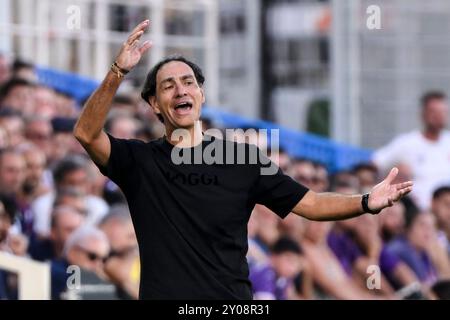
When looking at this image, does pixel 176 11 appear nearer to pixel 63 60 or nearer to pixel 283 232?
pixel 63 60

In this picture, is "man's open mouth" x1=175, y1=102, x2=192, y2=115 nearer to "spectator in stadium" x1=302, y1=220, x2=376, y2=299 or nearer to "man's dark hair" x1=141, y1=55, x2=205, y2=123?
"man's dark hair" x1=141, y1=55, x2=205, y2=123

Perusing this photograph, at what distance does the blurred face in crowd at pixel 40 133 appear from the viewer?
951 cm

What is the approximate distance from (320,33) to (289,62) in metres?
0.38

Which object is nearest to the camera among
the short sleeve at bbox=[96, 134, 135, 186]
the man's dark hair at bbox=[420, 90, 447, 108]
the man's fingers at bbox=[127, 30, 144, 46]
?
the man's fingers at bbox=[127, 30, 144, 46]

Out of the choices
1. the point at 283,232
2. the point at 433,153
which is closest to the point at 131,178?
the point at 283,232

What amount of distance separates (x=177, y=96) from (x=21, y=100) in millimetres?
5130

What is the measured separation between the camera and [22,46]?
33.0 ft

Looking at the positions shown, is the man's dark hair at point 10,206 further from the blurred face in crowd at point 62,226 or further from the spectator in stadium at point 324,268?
the spectator in stadium at point 324,268

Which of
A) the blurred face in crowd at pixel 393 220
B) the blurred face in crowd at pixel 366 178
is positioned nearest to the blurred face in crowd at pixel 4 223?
the blurred face in crowd at pixel 366 178

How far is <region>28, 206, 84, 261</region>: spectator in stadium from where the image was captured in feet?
30.9

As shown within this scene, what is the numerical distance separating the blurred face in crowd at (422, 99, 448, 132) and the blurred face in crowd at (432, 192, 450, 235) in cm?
60

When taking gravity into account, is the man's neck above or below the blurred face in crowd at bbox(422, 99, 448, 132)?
above

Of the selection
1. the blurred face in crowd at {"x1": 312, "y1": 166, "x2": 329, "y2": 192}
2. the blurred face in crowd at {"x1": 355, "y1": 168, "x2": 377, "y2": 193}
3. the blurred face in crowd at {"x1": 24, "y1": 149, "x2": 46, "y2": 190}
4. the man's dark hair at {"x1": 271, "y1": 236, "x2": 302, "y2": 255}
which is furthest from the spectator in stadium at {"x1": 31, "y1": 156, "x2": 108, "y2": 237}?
the blurred face in crowd at {"x1": 355, "y1": 168, "x2": 377, "y2": 193}

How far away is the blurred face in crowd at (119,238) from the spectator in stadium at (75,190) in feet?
0.41
